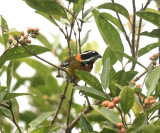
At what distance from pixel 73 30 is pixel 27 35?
378mm

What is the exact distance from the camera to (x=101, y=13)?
96.1 inches

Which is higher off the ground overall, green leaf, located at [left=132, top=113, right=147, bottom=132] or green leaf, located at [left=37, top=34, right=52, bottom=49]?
green leaf, located at [left=132, top=113, right=147, bottom=132]

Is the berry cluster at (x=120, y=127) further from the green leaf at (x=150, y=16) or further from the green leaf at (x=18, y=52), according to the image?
the green leaf at (x=18, y=52)

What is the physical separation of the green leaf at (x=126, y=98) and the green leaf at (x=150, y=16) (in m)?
0.62

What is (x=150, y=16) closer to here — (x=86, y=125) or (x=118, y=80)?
(x=118, y=80)

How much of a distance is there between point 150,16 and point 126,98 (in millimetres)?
666

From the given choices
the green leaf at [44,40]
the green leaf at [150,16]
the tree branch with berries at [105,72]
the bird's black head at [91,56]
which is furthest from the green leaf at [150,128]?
the green leaf at [44,40]

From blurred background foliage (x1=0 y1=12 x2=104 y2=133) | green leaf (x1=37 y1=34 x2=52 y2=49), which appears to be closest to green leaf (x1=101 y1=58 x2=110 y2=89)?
blurred background foliage (x1=0 y1=12 x2=104 y2=133)

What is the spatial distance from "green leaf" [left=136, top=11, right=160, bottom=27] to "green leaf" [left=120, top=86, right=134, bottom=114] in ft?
Result: 2.02

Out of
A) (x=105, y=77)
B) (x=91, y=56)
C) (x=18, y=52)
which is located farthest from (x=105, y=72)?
(x=91, y=56)

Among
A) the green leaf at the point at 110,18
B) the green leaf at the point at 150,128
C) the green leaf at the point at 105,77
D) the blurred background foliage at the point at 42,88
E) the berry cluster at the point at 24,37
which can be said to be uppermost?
the green leaf at the point at 110,18

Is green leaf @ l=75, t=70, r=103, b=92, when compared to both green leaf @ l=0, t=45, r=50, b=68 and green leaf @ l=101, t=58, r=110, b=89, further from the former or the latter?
green leaf @ l=0, t=45, r=50, b=68

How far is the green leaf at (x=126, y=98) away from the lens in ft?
5.49

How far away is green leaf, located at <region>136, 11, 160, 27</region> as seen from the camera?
209 cm
